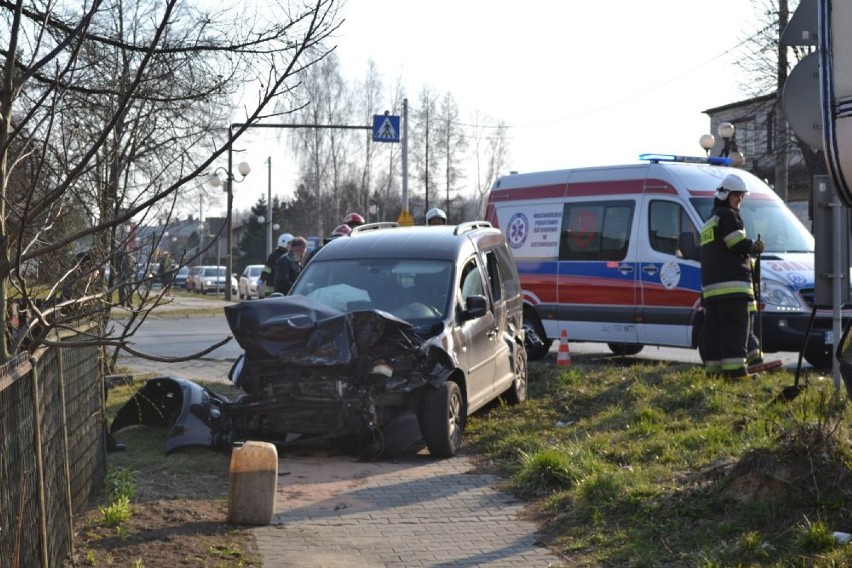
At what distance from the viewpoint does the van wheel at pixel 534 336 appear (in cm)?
1527

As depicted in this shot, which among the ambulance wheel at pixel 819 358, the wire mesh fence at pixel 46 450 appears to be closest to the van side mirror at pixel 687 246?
the ambulance wheel at pixel 819 358

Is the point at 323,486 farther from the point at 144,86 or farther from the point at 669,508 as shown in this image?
the point at 144,86

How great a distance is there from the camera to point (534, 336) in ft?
50.1

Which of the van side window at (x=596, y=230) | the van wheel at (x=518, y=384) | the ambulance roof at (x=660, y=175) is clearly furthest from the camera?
the van side window at (x=596, y=230)

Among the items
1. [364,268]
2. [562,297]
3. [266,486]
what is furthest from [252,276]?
[266,486]

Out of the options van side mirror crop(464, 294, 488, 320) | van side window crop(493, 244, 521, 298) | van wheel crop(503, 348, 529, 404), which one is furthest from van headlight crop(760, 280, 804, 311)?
van side mirror crop(464, 294, 488, 320)

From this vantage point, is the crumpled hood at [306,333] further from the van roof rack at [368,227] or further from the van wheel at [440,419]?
the van roof rack at [368,227]

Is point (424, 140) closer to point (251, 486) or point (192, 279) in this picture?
point (192, 279)

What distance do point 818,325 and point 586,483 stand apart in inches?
262

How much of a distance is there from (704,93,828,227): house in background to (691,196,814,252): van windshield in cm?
70

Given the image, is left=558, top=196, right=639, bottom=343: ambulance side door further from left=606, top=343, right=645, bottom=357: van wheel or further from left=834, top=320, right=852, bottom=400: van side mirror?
left=834, top=320, right=852, bottom=400: van side mirror

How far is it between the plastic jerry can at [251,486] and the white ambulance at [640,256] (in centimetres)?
762

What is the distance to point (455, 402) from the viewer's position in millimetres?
9250

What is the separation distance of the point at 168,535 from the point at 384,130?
25.8 meters
